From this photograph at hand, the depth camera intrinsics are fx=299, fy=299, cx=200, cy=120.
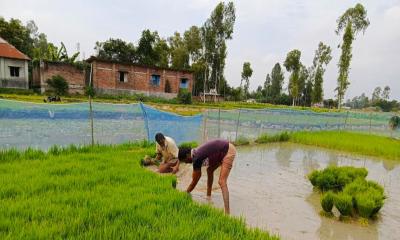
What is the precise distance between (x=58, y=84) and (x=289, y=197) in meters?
22.8

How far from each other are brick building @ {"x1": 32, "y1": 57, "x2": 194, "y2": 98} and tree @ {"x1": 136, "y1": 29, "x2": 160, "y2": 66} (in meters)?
7.93

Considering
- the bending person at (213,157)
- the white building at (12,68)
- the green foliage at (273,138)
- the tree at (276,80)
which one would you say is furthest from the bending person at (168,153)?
the tree at (276,80)

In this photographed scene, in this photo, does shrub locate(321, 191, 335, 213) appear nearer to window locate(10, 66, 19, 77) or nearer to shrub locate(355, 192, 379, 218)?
shrub locate(355, 192, 379, 218)

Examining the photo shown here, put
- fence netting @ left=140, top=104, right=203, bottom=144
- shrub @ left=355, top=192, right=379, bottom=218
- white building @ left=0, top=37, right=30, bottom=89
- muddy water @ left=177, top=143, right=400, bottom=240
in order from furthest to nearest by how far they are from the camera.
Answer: white building @ left=0, top=37, right=30, bottom=89
fence netting @ left=140, top=104, right=203, bottom=144
shrub @ left=355, top=192, right=379, bottom=218
muddy water @ left=177, top=143, right=400, bottom=240

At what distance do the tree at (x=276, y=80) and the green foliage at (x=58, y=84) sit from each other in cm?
5395

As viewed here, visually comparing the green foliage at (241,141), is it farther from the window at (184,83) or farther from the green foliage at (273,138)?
the window at (184,83)

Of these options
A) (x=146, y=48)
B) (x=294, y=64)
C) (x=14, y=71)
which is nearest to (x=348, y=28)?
(x=294, y=64)

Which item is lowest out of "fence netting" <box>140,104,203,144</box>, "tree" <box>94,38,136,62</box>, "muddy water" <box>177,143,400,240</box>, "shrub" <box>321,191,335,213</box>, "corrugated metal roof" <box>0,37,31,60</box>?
"muddy water" <box>177,143,400,240</box>

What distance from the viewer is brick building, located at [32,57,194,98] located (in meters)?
26.5

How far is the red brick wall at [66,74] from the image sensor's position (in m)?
25.5

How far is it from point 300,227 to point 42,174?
4101mm

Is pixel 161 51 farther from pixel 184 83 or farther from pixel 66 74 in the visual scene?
pixel 66 74

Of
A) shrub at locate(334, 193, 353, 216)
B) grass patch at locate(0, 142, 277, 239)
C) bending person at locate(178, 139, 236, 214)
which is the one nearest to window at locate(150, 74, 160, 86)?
grass patch at locate(0, 142, 277, 239)

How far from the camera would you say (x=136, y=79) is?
99.2ft
